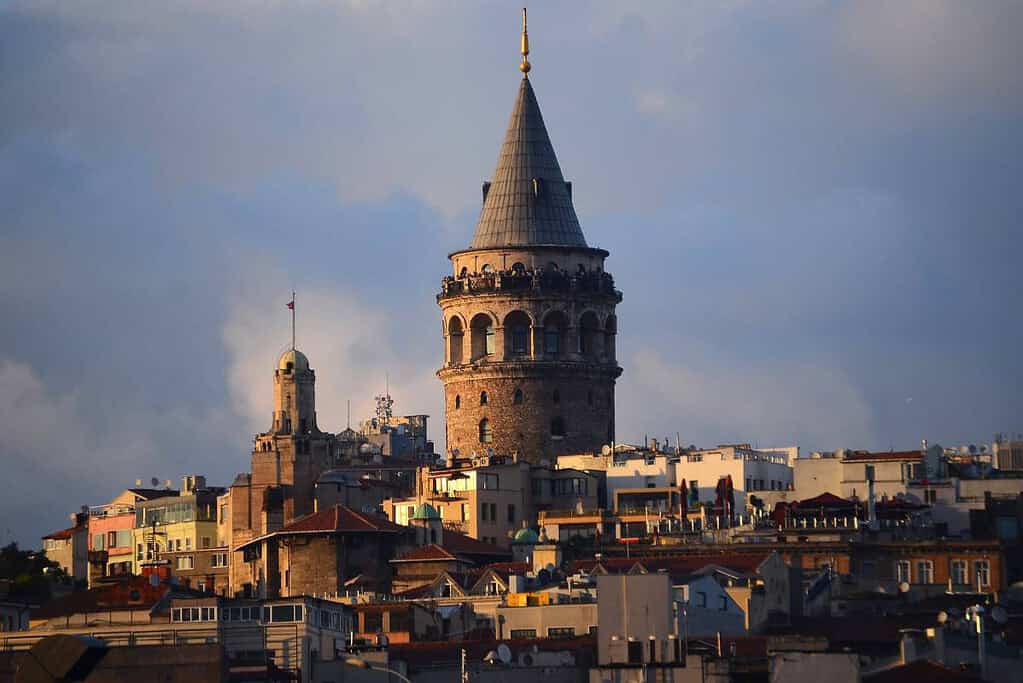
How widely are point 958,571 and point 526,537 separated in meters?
20.3

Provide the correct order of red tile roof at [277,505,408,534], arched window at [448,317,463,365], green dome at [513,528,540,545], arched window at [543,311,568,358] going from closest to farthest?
red tile roof at [277,505,408,534] < green dome at [513,528,540,545] < arched window at [543,311,568,358] < arched window at [448,317,463,365]

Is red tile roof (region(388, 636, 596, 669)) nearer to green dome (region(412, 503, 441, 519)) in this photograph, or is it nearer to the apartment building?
green dome (region(412, 503, 441, 519))

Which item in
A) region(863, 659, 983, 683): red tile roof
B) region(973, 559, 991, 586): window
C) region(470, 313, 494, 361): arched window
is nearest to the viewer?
region(863, 659, 983, 683): red tile roof

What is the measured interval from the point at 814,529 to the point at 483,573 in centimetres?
1550

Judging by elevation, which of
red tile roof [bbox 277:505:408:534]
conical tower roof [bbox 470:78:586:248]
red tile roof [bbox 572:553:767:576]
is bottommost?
red tile roof [bbox 572:553:767:576]

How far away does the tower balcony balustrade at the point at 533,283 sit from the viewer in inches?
6609

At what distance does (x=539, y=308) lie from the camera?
168 m

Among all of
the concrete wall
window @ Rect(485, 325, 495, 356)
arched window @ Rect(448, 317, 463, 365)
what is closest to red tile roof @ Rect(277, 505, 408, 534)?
window @ Rect(485, 325, 495, 356)

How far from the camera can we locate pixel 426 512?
15338cm

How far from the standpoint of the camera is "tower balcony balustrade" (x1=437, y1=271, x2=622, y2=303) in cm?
16788

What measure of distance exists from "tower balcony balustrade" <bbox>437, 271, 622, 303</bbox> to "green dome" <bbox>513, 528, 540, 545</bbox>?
1653 cm

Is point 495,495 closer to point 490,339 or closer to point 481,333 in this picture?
point 490,339

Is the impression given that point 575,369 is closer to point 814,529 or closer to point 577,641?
point 814,529

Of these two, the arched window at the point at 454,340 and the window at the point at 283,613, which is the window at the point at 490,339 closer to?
the arched window at the point at 454,340
